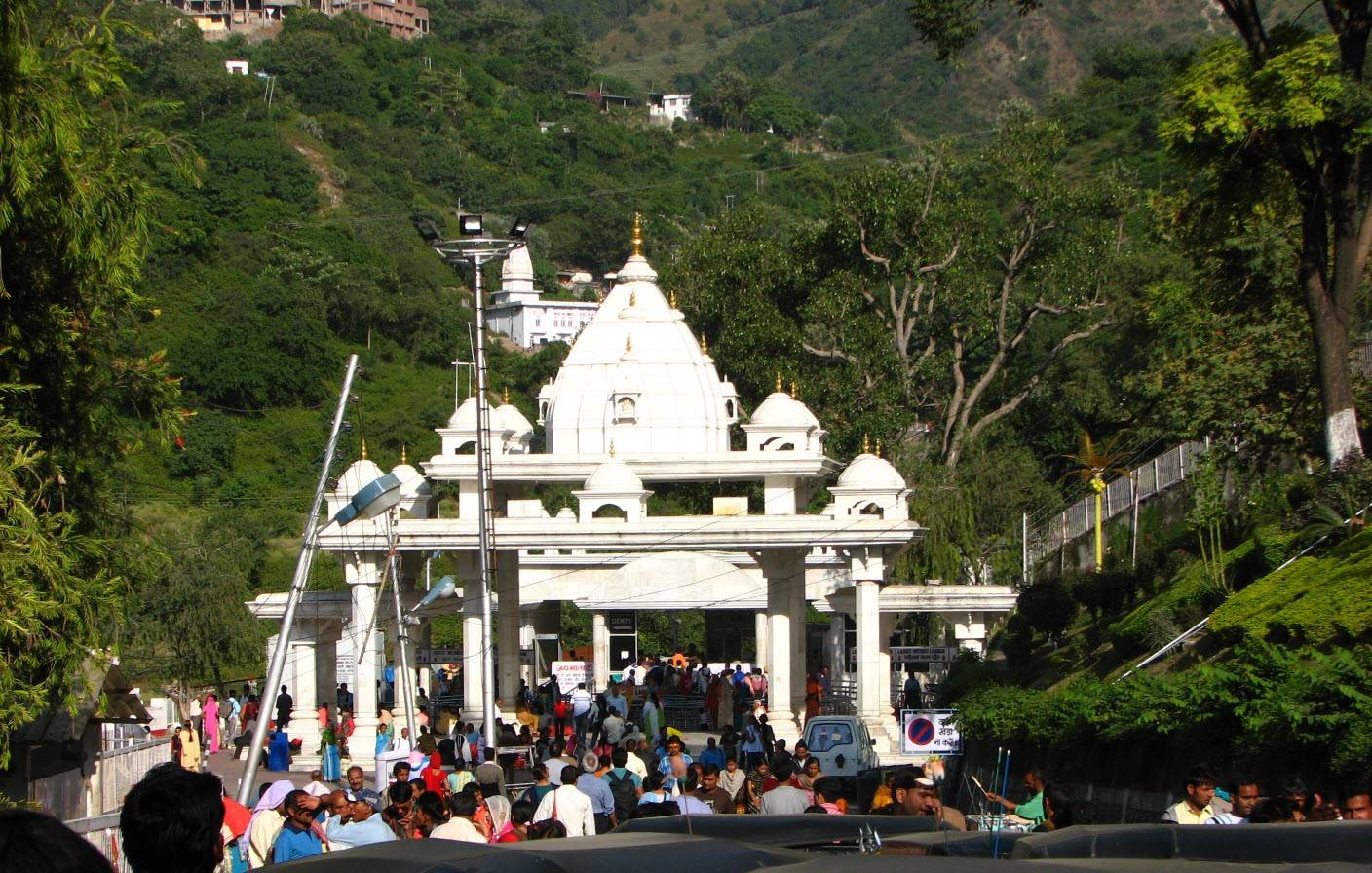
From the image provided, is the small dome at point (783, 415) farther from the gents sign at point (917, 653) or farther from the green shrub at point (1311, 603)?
the green shrub at point (1311, 603)

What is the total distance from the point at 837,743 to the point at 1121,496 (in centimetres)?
1674

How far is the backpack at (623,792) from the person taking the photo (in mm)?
13745

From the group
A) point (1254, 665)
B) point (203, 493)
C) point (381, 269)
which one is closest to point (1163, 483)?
point (1254, 665)

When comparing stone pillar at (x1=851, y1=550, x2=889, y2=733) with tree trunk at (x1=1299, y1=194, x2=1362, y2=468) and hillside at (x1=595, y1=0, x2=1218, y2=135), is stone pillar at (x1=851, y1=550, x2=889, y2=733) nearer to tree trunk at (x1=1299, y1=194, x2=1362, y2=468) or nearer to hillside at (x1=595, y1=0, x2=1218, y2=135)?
tree trunk at (x1=1299, y1=194, x2=1362, y2=468)

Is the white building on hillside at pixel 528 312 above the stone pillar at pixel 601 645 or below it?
above

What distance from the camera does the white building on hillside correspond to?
103 metres

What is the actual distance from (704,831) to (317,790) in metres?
5.85

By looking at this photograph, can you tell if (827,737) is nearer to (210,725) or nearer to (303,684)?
→ (303,684)

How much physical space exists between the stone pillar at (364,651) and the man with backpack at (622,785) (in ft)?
47.0

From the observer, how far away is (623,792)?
45.7 feet

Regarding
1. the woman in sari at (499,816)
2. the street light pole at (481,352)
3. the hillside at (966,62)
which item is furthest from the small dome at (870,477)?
the hillside at (966,62)

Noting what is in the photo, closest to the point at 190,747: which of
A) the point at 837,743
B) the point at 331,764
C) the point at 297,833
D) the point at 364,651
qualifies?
the point at 331,764

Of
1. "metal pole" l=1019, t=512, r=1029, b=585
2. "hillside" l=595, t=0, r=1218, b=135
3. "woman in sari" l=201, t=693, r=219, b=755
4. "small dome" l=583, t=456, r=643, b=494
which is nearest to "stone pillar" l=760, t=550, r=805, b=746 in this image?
"small dome" l=583, t=456, r=643, b=494

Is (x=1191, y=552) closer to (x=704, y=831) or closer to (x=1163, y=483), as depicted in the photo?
(x=1163, y=483)
